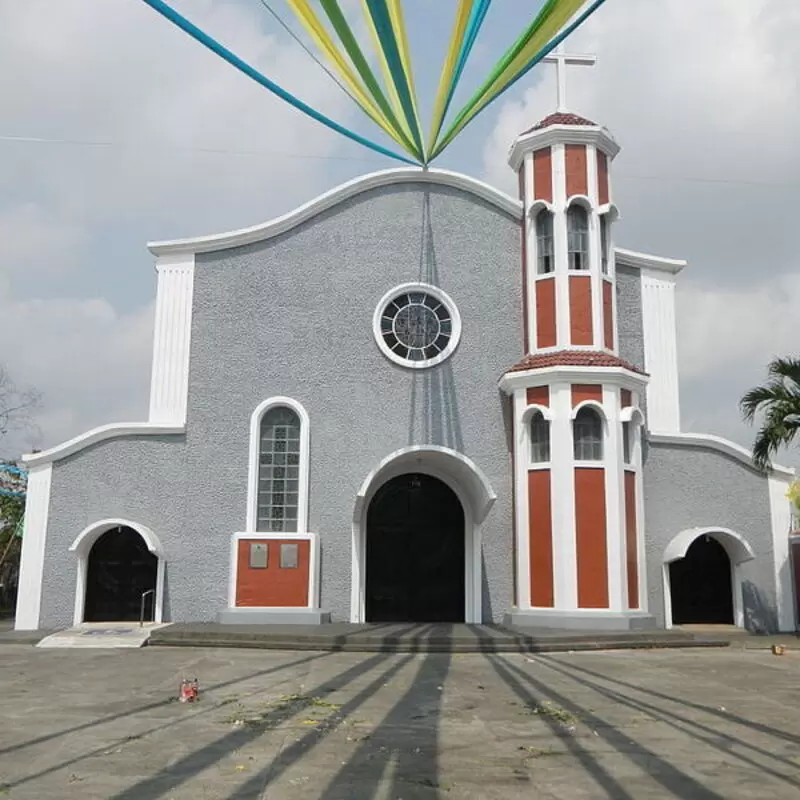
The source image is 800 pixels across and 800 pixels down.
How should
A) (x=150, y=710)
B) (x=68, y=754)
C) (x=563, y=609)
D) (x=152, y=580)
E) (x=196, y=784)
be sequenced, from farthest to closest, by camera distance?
(x=152, y=580), (x=563, y=609), (x=150, y=710), (x=68, y=754), (x=196, y=784)

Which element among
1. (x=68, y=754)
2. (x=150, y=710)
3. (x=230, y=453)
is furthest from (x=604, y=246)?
(x=68, y=754)

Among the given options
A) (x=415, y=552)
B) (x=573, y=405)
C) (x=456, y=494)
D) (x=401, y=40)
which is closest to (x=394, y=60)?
(x=401, y=40)

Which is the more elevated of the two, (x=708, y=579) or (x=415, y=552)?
(x=415, y=552)

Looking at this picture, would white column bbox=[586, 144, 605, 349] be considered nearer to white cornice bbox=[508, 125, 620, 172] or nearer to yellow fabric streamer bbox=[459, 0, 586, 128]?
white cornice bbox=[508, 125, 620, 172]

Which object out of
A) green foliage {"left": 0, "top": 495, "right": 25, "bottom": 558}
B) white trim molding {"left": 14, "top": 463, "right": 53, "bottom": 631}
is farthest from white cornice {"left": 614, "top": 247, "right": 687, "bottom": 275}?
green foliage {"left": 0, "top": 495, "right": 25, "bottom": 558}

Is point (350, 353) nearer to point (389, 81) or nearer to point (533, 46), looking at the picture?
point (389, 81)

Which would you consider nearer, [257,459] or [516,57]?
[516,57]

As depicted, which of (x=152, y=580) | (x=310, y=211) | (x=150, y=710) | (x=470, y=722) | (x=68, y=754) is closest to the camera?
(x=68, y=754)

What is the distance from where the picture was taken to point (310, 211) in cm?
1781

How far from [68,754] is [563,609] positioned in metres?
10.4

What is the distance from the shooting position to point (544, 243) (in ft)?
57.5

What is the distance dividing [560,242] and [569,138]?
2106mm

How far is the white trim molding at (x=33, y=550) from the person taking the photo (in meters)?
16.0

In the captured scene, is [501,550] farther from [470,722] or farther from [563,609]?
[470,722]
